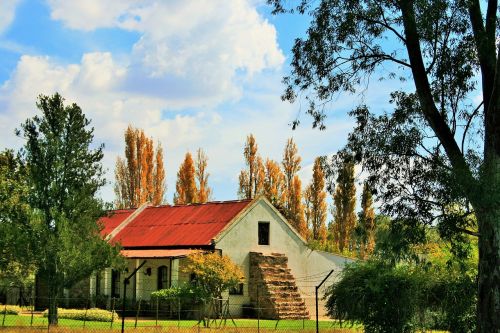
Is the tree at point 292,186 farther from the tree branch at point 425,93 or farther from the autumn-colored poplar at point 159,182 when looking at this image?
the tree branch at point 425,93

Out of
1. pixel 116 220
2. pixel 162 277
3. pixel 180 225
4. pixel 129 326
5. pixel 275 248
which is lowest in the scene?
pixel 129 326

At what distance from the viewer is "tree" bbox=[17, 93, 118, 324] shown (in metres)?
25.9

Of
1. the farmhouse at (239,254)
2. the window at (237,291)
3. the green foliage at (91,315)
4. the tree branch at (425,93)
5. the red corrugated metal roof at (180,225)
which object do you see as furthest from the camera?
the red corrugated metal roof at (180,225)

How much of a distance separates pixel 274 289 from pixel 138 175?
2383 centimetres

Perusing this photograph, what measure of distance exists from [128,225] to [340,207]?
60.6 feet

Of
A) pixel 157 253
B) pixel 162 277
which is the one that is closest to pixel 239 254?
pixel 162 277

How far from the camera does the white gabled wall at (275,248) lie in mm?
38812

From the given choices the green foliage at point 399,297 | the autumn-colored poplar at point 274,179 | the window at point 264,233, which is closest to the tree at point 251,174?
the autumn-colored poplar at point 274,179

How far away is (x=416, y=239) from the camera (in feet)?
65.4

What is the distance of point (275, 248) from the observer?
134 ft

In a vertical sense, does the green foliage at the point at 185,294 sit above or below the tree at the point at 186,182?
below

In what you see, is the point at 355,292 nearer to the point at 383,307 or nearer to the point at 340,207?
the point at 383,307

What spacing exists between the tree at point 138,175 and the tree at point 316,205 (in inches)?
478

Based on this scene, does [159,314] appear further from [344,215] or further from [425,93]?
[344,215]
